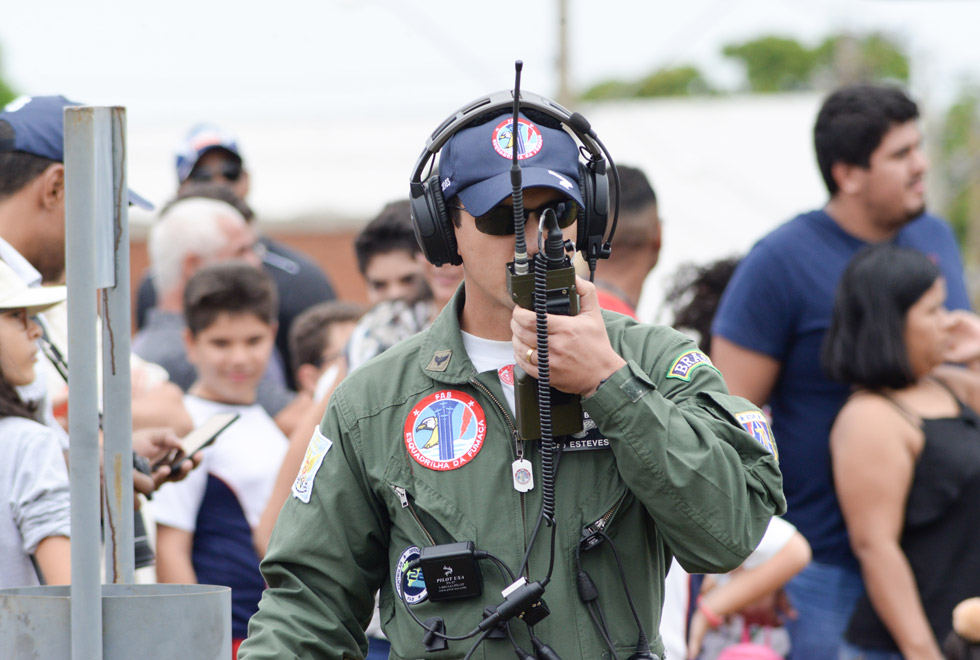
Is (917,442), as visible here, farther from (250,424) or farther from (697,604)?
(250,424)

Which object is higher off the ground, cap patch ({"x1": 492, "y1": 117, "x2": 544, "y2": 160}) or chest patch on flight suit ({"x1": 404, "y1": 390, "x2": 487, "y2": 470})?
cap patch ({"x1": 492, "y1": 117, "x2": 544, "y2": 160})

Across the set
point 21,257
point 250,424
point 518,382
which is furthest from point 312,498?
point 250,424

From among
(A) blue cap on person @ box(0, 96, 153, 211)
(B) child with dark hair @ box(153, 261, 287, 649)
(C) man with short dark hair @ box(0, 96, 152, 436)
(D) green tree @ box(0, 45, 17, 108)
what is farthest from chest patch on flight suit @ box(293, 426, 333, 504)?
(D) green tree @ box(0, 45, 17, 108)

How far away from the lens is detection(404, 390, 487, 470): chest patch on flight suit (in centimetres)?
218

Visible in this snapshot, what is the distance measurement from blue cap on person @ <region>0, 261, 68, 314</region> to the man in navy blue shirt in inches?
100

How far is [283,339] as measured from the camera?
5.89 metres

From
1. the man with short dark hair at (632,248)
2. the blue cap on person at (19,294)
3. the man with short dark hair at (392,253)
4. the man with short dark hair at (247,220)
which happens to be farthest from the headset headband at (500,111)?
the man with short dark hair at (247,220)

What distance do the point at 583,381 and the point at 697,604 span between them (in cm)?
251

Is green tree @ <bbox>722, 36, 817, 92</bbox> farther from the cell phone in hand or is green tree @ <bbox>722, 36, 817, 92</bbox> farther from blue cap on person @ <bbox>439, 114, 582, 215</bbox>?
blue cap on person @ <bbox>439, 114, 582, 215</bbox>

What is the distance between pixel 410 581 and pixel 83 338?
2.38ft

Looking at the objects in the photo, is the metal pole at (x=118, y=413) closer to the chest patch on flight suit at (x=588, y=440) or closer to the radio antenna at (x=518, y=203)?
the radio antenna at (x=518, y=203)

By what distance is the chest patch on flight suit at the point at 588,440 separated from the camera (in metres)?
2.15

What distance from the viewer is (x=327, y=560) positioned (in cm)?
221

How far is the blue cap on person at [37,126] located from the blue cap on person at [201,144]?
316 cm
